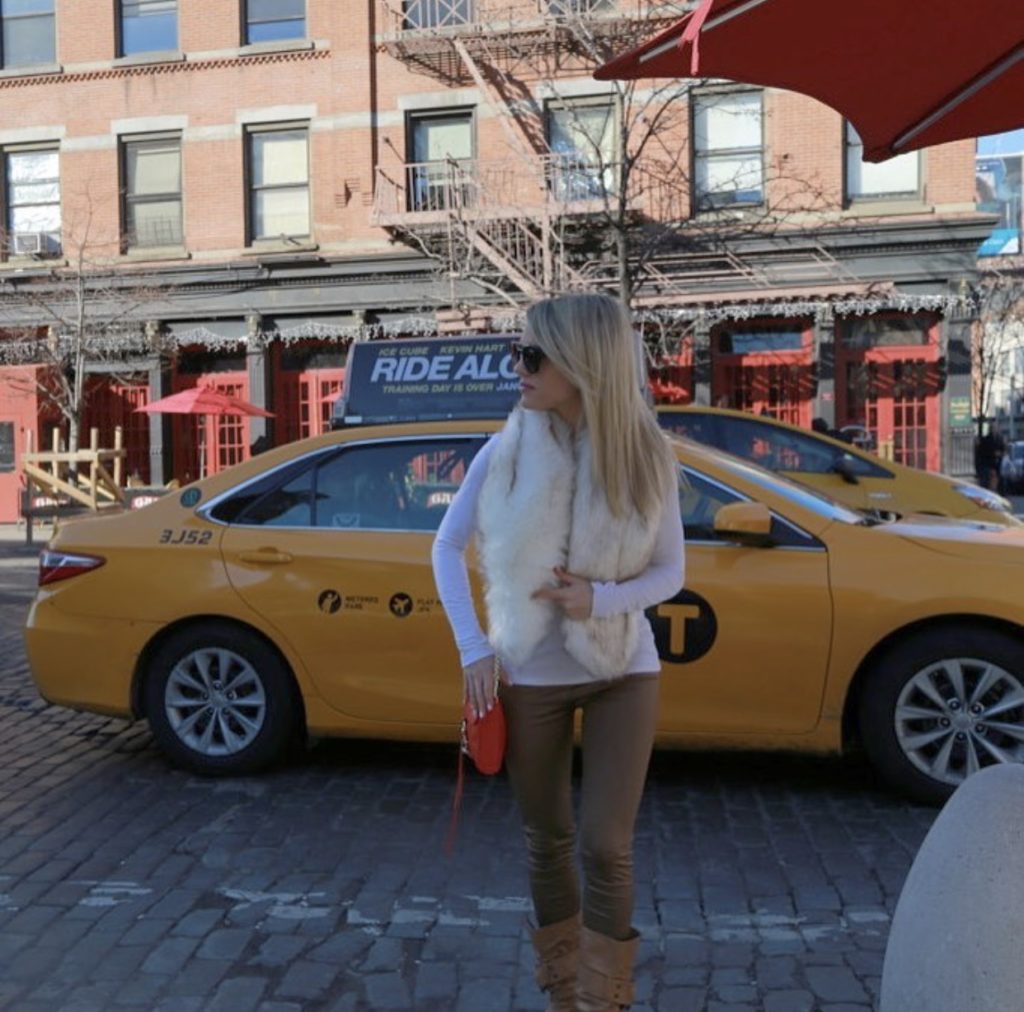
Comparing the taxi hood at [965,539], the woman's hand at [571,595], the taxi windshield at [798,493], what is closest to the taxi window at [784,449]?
the taxi windshield at [798,493]

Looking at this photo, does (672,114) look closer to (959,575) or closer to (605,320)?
(959,575)

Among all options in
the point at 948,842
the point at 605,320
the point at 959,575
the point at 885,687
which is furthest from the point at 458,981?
the point at 959,575

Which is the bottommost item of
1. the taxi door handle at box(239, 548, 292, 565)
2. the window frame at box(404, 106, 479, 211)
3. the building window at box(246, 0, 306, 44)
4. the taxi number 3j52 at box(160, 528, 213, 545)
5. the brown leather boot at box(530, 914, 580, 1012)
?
the brown leather boot at box(530, 914, 580, 1012)

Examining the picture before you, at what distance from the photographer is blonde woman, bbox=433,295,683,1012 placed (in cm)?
285

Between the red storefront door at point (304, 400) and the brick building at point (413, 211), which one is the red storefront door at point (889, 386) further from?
the red storefront door at point (304, 400)

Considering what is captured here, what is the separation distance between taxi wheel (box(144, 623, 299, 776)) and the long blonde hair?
9.52ft

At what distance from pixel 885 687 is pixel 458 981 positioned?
2.25 metres

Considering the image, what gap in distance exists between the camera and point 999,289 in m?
24.9

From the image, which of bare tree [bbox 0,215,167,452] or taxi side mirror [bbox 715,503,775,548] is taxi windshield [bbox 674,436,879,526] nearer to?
taxi side mirror [bbox 715,503,775,548]

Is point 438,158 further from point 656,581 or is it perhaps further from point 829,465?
point 656,581

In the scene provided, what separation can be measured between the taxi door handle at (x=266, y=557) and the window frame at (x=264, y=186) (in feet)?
52.5

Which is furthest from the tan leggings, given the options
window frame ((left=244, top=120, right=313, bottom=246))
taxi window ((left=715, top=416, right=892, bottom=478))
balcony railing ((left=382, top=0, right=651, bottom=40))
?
Answer: window frame ((left=244, top=120, right=313, bottom=246))

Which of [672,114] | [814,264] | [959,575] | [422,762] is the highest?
[672,114]

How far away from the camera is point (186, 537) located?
217 inches
